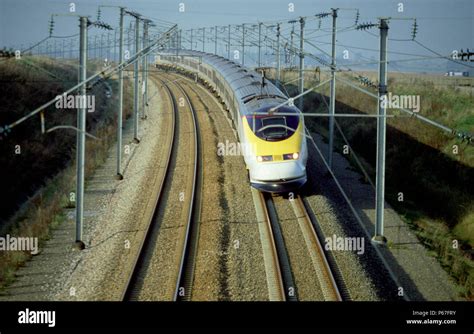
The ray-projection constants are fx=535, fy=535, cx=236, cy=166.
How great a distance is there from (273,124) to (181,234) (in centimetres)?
423

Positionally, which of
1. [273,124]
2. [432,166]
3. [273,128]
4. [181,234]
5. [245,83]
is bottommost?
[181,234]

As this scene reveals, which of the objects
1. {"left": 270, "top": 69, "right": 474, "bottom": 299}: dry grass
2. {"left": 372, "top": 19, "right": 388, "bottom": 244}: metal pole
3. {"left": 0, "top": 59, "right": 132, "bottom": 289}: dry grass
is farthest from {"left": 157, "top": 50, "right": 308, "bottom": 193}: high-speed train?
{"left": 0, "top": 59, "right": 132, "bottom": 289}: dry grass

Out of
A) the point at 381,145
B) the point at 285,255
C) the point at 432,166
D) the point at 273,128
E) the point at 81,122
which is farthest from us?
the point at 432,166

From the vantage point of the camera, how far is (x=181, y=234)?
13.1 meters

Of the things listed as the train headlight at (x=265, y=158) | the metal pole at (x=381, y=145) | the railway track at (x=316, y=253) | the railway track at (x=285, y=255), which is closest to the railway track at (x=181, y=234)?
the railway track at (x=285, y=255)

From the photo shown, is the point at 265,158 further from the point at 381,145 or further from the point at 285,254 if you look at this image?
the point at 285,254

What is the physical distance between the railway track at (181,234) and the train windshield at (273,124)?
2.73 m

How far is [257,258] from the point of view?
39.0 feet

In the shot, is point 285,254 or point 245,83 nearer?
point 285,254

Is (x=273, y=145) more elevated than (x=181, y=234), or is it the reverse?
(x=273, y=145)

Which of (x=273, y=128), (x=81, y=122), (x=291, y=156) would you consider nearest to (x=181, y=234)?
(x=81, y=122)

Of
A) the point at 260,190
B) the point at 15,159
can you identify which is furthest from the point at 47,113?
the point at 260,190
